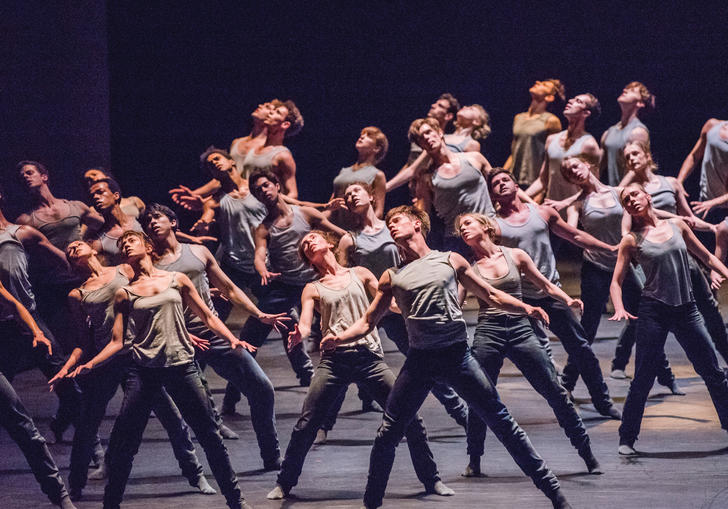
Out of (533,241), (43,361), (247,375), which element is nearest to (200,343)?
(247,375)

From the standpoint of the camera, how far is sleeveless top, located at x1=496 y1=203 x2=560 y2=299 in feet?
25.7

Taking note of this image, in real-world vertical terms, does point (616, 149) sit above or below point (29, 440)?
above

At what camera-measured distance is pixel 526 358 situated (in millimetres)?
7008

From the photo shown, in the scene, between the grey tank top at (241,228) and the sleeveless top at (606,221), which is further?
the grey tank top at (241,228)

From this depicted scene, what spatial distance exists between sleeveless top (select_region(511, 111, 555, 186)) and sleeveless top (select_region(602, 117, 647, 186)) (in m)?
0.64

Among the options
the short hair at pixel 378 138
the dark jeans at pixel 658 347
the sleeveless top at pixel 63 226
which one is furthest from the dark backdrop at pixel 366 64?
the dark jeans at pixel 658 347

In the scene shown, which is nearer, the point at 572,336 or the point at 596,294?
the point at 572,336

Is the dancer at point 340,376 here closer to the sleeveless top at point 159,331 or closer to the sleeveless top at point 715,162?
the sleeveless top at point 159,331

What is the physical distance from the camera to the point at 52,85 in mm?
10625

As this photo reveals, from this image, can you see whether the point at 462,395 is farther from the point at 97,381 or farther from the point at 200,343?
the point at 97,381

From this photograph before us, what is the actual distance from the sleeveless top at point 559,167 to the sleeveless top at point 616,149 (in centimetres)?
57

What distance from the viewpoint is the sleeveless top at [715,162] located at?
998 centimetres

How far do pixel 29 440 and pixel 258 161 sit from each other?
12.5 feet

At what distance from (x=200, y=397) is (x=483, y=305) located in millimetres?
1798
